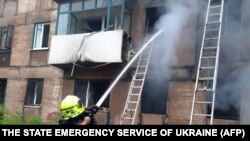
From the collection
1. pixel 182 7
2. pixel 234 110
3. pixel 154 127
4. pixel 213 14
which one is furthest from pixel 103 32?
pixel 154 127

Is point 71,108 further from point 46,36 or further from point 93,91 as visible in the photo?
point 46,36

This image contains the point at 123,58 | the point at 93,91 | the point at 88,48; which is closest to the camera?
the point at 123,58

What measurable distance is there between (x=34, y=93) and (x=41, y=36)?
8.04 feet

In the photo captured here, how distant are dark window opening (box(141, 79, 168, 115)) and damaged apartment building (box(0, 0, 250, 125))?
0.03 m

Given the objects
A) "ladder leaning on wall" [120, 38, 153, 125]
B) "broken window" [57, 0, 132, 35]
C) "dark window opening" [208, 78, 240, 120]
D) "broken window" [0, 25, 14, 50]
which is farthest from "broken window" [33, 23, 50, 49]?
"dark window opening" [208, 78, 240, 120]

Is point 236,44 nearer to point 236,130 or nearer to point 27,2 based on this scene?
point 236,130

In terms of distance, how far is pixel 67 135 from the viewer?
170 inches

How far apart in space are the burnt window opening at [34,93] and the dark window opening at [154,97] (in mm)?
5039

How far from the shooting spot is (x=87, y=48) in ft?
38.2

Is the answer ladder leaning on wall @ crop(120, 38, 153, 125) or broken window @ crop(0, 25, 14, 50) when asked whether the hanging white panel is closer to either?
ladder leaning on wall @ crop(120, 38, 153, 125)

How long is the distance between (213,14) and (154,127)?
525 cm

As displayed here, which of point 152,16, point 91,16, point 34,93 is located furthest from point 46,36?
point 152,16

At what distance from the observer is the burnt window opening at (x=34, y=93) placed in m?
14.1

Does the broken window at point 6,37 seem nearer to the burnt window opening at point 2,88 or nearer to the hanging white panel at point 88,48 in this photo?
the burnt window opening at point 2,88
